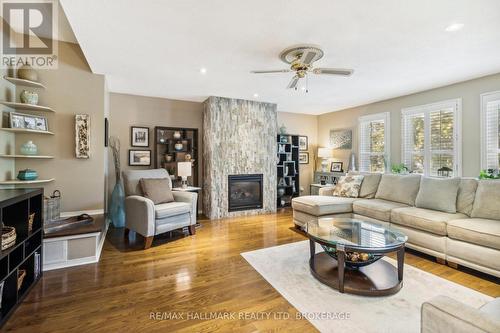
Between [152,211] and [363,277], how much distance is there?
8.60 ft

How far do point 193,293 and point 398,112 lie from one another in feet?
16.1

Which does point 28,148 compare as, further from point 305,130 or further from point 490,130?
point 490,130

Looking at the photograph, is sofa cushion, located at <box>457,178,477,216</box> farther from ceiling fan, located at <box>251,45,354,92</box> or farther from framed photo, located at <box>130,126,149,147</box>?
framed photo, located at <box>130,126,149,147</box>

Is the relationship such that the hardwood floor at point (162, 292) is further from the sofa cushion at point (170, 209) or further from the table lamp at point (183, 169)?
the table lamp at point (183, 169)

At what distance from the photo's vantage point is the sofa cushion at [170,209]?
3336mm

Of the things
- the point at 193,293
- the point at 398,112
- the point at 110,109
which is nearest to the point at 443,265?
the point at 193,293

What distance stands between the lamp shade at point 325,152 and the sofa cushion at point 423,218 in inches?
121

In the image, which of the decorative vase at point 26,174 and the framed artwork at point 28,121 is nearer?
the framed artwork at point 28,121

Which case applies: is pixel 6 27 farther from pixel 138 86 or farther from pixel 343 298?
pixel 343 298

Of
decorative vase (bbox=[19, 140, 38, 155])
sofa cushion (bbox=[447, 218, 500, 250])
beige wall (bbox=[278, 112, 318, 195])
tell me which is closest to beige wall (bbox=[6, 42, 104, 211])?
decorative vase (bbox=[19, 140, 38, 155])

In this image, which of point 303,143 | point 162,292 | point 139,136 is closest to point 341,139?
point 303,143

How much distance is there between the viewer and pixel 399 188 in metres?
3.77

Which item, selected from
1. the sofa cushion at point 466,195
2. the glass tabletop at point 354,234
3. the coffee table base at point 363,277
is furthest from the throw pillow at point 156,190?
the sofa cushion at point 466,195

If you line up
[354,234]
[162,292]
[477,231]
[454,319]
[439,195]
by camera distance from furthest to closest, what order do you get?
1. [439,195]
2. [354,234]
3. [477,231]
4. [162,292]
5. [454,319]
